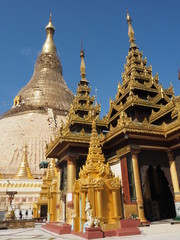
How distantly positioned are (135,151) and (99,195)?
163 inches

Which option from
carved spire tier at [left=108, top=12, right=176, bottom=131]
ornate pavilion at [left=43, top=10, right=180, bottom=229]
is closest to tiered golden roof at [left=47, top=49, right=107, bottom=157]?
ornate pavilion at [left=43, top=10, right=180, bottom=229]

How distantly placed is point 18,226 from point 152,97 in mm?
14244

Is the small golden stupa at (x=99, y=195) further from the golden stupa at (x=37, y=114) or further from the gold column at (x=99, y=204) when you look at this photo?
the golden stupa at (x=37, y=114)

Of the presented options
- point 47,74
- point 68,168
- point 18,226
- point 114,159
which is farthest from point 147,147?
point 47,74

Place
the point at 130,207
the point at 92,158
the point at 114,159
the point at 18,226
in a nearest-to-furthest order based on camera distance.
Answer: the point at 92,158 < the point at 130,207 < the point at 114,159 < the point at 18,226

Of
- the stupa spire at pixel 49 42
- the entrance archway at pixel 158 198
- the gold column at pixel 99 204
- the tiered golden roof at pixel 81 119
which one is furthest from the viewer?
the stupa spire at pixel 49 42

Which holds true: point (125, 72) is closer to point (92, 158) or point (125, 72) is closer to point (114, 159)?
point (114, 159)

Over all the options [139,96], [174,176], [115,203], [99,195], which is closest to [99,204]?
[99,195]

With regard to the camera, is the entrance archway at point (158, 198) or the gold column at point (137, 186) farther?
the entrance archway at point (158, 198)

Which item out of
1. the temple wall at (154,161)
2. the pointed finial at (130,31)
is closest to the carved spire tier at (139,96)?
the pointed finial at (130,31)

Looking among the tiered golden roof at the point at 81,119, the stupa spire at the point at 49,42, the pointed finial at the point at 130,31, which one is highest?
the stupa spire at the point at 49,42

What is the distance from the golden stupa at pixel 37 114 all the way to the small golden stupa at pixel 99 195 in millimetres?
32123

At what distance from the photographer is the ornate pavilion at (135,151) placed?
1238 cm

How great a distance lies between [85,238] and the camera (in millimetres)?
8539
